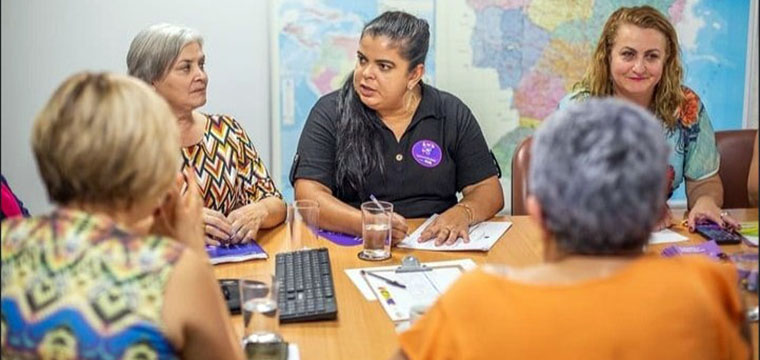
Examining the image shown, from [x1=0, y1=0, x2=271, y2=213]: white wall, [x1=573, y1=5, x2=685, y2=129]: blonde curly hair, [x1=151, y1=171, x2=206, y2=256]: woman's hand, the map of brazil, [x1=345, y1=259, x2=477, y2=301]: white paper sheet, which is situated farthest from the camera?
the map of brazil

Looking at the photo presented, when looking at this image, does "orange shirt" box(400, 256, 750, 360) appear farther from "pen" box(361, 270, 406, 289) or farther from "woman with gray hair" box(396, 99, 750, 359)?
"pen" box(361, 270, 406, 289)

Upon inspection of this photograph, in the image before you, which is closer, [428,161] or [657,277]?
[657,277]

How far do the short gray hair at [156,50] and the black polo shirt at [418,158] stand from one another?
480 millimetres

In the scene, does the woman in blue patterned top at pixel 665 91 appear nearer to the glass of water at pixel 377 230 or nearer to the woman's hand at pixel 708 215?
the woman's hand at pixel 708 215

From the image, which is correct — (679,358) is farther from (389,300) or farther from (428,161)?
(428,161)

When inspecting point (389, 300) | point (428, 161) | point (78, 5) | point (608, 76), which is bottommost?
point (389, 300)

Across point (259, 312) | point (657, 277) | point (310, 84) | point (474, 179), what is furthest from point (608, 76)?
point (657, 277)

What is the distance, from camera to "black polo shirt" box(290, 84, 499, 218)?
8.93ft

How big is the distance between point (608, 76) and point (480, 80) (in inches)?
29.4

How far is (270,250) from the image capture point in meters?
2.28

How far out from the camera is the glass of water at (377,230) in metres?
2.22

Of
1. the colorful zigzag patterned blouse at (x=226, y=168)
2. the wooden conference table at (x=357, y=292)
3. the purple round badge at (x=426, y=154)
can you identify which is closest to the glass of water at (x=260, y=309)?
the wooden conference table at (x=357, y=292)

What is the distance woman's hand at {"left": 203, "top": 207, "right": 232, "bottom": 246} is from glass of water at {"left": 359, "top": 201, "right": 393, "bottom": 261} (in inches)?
14.0

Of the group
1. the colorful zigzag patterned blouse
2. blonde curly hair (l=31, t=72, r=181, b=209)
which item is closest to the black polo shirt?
the colorful zigzag patterned blouse
